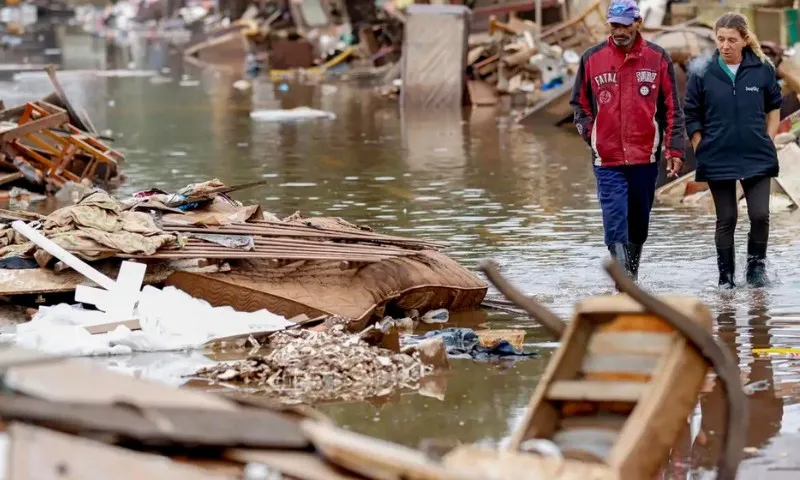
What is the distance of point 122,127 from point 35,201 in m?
8.57

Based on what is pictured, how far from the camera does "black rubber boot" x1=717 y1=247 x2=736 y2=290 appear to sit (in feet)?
31.2

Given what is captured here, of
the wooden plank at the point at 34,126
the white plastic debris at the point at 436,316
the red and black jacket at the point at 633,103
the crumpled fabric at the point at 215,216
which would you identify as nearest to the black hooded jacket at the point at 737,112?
the red and black jacket at the point at 633,103

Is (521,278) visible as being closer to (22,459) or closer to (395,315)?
(395,315)

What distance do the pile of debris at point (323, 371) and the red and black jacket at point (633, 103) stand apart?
7.96ft

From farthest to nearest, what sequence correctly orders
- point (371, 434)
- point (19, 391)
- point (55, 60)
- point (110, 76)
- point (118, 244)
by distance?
point (55, 60) < point (110, 76) < point (118, 244) < point (371, 434) < point (19, 391)

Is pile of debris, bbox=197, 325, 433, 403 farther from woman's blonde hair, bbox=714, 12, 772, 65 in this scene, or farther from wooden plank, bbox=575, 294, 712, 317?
woman's blonde hair, bbox=714, 12, 772, 65

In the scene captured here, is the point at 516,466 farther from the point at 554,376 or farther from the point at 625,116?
the point at 625,116

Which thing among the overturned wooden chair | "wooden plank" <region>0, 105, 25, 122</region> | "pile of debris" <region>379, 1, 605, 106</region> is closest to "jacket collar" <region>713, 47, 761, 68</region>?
the overturned wooden chair

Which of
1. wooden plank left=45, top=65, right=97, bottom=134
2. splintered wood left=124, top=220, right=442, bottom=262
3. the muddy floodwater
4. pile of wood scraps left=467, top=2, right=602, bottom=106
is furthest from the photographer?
pile of wood scraps left=467, top=2, right=602, bottom=106

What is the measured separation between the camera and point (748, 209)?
372 inches

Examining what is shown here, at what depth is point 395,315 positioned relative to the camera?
8875mm

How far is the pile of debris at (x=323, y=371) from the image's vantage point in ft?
23.1

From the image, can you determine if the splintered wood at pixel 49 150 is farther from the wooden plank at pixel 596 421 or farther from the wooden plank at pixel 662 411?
the wooden plank at pixel 662 411

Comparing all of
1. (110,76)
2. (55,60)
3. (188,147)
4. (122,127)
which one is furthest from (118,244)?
(55,60)
